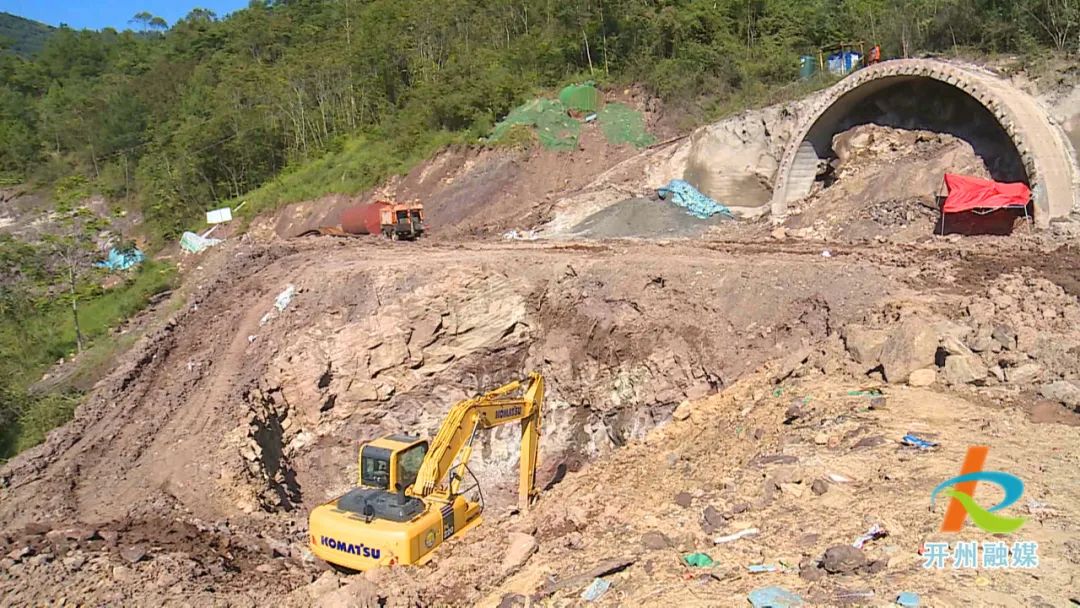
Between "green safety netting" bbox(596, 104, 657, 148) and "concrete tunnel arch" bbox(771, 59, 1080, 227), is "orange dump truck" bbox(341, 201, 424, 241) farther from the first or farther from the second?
"concrete tunnel arch" bbox(771, 59, 1080, 227)

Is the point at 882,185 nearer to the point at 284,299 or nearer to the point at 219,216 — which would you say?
the point at 284,299

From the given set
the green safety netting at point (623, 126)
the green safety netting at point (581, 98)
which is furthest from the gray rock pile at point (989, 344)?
the green safety netting at point (581, 98)

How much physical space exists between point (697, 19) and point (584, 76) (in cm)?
461

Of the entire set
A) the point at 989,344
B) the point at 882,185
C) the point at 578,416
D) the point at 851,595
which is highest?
the point at 882,185

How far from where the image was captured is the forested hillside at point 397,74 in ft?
84.9

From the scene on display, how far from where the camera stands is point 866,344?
1039 centimetres

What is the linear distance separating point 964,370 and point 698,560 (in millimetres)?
5125

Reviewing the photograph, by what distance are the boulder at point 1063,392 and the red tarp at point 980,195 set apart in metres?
8.18

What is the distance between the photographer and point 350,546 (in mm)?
8242

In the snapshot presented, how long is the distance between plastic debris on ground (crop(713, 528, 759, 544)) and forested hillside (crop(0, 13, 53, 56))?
119 meters

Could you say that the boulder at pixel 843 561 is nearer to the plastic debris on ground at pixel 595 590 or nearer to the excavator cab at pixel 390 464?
the plastic debris on ground at pixel 595 590

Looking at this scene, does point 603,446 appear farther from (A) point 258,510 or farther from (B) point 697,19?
(B) point 697,19

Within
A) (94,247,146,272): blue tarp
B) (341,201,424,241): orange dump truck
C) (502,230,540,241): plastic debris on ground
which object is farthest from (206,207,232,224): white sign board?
(502,230,540,241): plastic debris on ground

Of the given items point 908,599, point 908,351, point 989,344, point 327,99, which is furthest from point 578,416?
point 327,99
